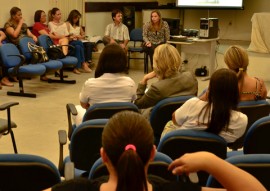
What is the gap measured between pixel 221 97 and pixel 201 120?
21cm

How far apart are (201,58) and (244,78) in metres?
6.10

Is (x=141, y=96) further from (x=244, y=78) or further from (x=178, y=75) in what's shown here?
(x=244, y=78)

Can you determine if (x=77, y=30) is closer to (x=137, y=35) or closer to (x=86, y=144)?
(x=137, y=35)

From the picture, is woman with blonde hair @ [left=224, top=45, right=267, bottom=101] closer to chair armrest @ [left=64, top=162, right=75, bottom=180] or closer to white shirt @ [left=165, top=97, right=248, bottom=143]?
white shirt @ [left=165, top=97, right=248, bottom=143]

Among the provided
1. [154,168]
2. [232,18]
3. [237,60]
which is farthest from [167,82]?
[232,18]

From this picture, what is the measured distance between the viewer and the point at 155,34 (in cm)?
825

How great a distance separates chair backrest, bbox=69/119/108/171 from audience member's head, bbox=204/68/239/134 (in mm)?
638

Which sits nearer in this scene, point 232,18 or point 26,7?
point 26,7

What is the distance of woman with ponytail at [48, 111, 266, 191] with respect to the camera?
126 centimetres

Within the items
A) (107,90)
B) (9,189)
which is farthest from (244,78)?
(9,189)

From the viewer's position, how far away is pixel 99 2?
9.85 meters

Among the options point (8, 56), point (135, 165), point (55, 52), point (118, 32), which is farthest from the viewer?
point (118, 32)

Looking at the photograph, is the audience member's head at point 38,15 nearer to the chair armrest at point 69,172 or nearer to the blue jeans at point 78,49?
the blue jeans at point 78,49

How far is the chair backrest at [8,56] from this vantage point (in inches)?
250
